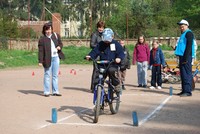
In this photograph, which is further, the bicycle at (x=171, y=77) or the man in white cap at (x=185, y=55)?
the bicycle at (x=171, y=77)

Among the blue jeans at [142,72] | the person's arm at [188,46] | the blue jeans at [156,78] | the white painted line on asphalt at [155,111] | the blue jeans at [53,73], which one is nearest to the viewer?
the white painted line on asphalt at [155,111]

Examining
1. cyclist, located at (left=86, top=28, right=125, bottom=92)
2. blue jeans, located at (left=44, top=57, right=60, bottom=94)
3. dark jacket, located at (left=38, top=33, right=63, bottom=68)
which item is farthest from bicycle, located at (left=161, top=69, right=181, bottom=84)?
cyclist, located at (left=86, top=28, right=125, bottom=92)

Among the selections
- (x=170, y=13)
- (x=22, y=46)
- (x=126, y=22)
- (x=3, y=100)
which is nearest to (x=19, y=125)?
(x=3, y=100)

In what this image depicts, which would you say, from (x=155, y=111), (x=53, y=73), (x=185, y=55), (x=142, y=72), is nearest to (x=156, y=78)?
(x=142, y=72)

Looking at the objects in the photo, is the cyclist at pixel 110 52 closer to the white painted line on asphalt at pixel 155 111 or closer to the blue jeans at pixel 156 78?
the white painted line on asphalt at pixel 155 111

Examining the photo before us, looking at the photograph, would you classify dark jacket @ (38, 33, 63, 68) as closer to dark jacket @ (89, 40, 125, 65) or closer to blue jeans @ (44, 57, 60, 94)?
blue jeans @ (44, 57, 60, 94)

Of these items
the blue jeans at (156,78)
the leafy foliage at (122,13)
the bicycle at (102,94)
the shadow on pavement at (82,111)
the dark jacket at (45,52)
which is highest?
the leafy foliage at (122,13)

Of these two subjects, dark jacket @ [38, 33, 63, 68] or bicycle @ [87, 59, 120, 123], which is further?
dark jacket @ [38, 33, 63, 68]

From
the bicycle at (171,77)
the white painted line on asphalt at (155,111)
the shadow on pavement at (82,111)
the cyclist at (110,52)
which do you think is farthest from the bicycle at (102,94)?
the bicycle at (171,77)

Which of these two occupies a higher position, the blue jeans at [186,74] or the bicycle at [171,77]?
the blue jeans at [186,74]

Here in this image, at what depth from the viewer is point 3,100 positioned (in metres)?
11.3

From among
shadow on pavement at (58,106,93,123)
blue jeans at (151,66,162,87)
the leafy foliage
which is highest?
the leafy foliage

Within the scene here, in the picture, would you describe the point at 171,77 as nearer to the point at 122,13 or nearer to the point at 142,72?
the point at 142,72

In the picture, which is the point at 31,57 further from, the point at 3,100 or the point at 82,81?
the point at 3,100
